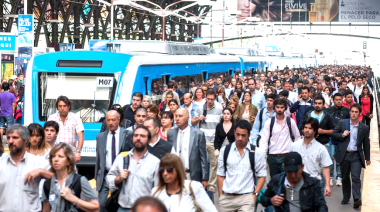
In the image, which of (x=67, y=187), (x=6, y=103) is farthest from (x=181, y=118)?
(x=6, y=103)

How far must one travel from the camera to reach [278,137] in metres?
9.49

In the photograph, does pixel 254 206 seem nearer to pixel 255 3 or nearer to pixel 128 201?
pixel 128 201

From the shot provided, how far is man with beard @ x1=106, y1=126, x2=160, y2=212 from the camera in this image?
612 centimetres

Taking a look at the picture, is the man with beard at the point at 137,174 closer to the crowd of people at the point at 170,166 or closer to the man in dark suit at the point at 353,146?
the crowd of people at the point at 170,166

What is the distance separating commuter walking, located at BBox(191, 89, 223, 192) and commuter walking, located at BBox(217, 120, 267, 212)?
3.76 metres

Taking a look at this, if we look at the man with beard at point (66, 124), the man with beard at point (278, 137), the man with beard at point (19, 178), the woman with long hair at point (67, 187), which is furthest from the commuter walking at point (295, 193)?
the man with beard at point (66, 124)

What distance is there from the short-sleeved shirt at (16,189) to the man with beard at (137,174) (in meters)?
0.67

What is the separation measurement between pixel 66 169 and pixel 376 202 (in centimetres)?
623

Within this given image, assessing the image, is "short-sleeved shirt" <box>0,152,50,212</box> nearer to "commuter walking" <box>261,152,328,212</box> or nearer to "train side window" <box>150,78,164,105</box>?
"commuter walking" <box>261,152,328,212</box>

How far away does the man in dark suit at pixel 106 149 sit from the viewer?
23.9 feet

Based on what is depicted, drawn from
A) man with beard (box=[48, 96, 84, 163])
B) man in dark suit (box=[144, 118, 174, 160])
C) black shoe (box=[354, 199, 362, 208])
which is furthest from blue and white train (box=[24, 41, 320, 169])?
man in dark suit (box=[144, 118, 174, 160])

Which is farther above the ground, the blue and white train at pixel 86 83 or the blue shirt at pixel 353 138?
the blue and white train at pixel 86 83

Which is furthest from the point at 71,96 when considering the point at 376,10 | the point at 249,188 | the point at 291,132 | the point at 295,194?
the point at 376,10

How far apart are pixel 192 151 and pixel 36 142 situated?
195 cm
